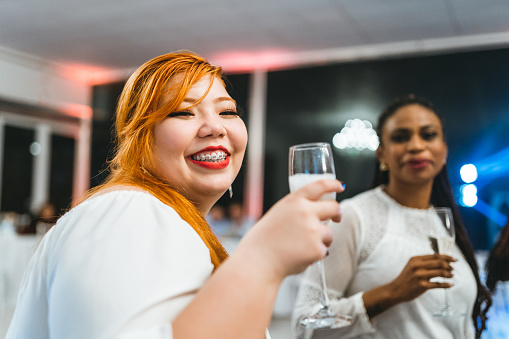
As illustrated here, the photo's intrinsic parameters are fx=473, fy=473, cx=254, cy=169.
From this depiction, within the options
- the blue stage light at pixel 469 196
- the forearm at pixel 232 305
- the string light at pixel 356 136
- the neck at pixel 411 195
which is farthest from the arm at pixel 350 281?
the string light at pixel 356 136

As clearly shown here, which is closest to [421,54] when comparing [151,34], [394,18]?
[394,18]

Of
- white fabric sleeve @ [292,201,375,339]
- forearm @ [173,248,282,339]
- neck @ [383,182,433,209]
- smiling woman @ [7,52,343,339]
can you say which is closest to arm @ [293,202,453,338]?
white fabric sleeve @ [292,201,375,339]

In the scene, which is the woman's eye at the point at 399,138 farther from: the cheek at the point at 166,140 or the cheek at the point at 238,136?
the cheek at the point at 166,140

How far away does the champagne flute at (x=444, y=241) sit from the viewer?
1488 millimetres

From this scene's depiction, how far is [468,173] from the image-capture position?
5520 mm

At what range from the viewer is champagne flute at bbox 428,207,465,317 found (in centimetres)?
149

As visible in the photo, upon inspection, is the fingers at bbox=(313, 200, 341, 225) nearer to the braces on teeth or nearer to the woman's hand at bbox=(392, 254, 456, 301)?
the braces on teeth

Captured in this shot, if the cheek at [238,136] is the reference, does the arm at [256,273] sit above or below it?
below

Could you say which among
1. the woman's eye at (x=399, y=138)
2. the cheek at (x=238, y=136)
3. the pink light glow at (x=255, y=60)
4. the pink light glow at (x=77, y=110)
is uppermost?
the pink light glow at (x=255, y=60)

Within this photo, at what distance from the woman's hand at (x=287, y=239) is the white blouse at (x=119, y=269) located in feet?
0.33

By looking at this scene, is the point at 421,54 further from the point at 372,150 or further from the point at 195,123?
the point at 195,123

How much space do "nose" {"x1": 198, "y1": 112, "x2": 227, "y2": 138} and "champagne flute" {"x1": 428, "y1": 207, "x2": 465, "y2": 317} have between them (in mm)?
928

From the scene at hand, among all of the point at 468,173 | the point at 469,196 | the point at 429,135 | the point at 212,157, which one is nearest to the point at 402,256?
the point at 429,135

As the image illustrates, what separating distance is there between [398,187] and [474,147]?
4.23 meters
